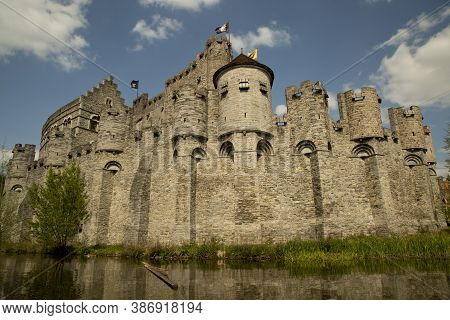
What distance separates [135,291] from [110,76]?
3499cm

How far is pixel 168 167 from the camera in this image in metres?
19.6

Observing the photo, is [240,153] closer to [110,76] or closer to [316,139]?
[316,139]

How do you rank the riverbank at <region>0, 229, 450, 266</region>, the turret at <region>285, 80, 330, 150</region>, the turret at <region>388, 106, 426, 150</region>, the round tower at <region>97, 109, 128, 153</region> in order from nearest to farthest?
the riverbank at <region>0, 229, 450, 266</region>, the turret at <region>285, 80, 330, 150</region>, the turret at <region>388, 106, 426, 150</region>, the round tower at <region>97, 109, 128, 153</region>

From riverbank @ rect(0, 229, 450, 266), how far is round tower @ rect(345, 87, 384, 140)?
21.4 ft

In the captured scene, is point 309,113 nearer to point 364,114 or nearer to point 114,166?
point 364,114

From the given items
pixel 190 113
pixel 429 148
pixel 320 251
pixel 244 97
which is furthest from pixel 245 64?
pixel 429 148

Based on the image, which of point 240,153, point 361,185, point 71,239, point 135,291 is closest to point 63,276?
point 135,291

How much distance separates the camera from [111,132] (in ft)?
75.2

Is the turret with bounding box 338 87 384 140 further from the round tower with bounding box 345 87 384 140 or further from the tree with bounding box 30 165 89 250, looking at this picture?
the tree with bounding box 30 165 89 250

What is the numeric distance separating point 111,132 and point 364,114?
57.9 ft

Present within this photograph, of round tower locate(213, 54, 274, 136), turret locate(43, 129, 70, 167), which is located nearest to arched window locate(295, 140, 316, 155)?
round tower locate(213, 54, 274, 136)

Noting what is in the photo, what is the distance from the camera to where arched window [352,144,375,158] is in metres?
18.4

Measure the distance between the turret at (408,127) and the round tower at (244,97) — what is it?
843 centimetres

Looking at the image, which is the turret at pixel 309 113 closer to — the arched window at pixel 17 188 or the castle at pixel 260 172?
the castle at pixel 260 172
